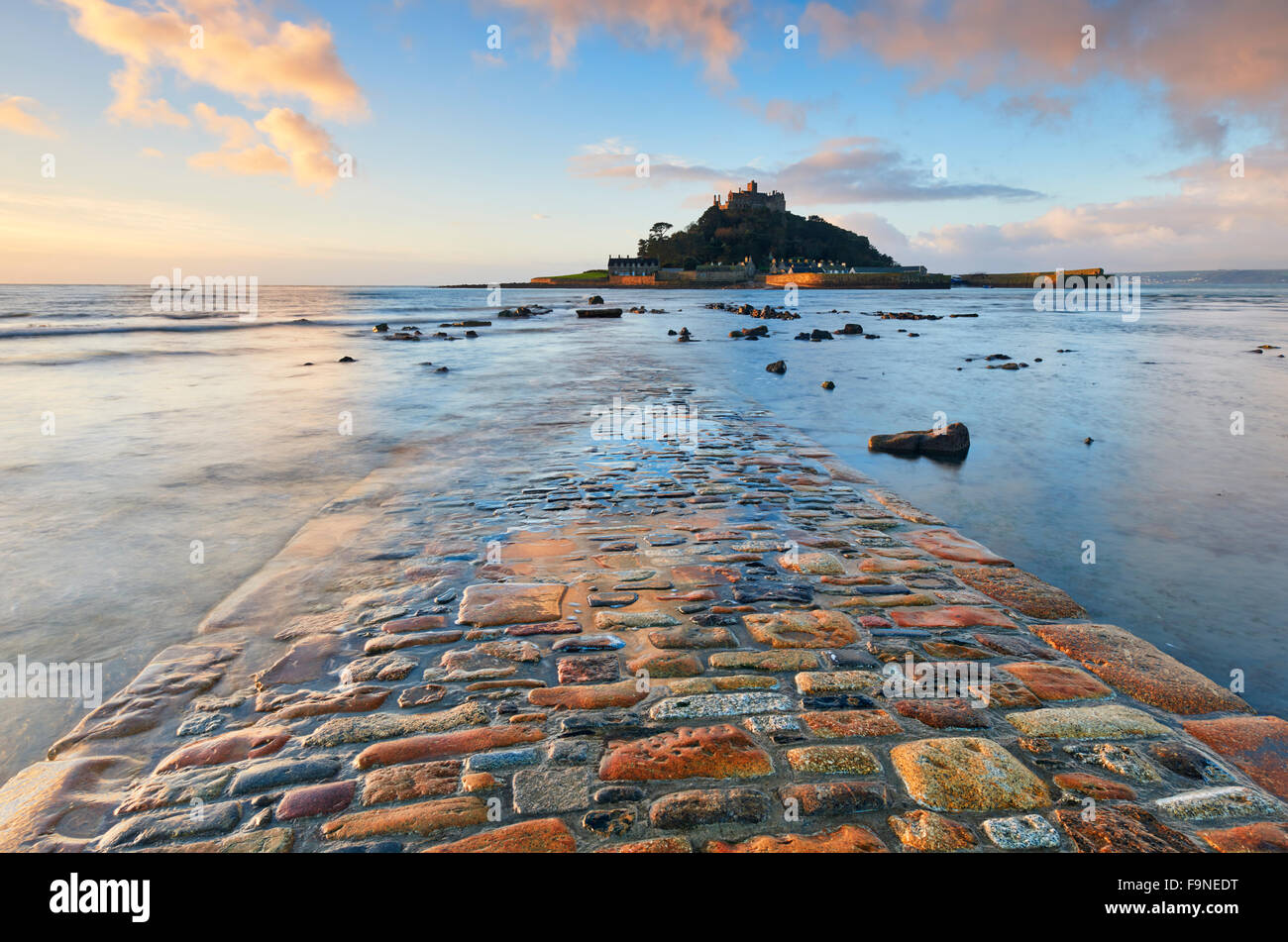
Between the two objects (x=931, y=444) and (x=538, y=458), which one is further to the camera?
(x=931, y=444)

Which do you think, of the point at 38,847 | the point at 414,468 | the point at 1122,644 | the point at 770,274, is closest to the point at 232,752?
the point at 38,847

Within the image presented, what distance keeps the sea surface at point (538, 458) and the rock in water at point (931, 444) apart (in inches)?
12.5

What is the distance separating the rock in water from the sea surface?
0.32 m

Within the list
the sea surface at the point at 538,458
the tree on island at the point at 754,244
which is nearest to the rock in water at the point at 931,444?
the sea surface at the point at 538,458

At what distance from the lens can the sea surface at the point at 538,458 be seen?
4.71 meters

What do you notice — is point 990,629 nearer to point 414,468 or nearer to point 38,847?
point 38,847

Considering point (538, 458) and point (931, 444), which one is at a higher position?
point (931, 444)

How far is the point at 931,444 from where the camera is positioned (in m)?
10.1

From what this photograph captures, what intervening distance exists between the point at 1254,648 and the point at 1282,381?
20.7 m

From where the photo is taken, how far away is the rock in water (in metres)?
10.0

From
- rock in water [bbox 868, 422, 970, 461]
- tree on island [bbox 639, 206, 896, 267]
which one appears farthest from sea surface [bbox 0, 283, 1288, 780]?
tree on island [bbox 639, 206, 896, 267]

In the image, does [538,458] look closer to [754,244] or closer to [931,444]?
[931,444]

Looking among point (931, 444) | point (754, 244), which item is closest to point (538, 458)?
point (931, 444)

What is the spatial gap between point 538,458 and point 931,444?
6241mm
